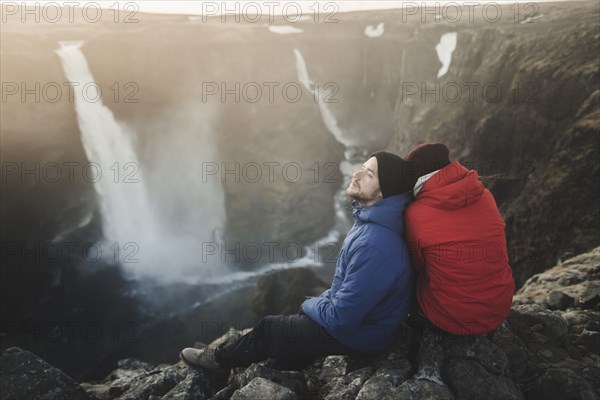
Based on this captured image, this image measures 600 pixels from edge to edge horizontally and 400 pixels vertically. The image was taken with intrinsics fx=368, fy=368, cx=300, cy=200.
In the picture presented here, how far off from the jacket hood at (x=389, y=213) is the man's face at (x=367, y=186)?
122 millimetres

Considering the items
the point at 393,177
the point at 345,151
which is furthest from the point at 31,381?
the point at 345,151

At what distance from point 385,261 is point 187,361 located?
3100 millimetres

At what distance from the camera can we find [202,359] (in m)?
4.85

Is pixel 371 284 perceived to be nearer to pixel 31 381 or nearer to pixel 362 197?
pixel 362 197

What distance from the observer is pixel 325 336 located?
4.30m

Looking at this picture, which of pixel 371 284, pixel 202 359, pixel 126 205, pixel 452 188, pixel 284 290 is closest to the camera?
pixel 452 188

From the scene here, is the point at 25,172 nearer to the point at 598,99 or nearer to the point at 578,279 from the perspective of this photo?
the point at 578,279

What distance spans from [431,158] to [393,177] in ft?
1.50

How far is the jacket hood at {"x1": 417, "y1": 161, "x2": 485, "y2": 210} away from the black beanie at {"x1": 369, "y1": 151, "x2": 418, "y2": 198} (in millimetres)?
226

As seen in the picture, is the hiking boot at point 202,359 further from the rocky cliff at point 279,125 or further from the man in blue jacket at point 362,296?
the rocky cliff at point 279,125

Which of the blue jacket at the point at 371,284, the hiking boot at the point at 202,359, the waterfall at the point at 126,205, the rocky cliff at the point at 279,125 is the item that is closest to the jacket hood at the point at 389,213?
the blue jacket at the point at 371,284

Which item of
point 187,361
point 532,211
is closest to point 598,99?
point 532,211

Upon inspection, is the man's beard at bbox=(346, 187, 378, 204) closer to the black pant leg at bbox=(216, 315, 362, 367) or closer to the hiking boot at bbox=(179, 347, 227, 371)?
the black pant leg at bbox=(216, 315, 362, 367)

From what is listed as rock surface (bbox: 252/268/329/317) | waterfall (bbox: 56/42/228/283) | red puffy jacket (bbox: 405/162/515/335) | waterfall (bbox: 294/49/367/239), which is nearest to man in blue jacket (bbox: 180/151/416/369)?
red puffy jacket (bbox: 405/162/515/335)
